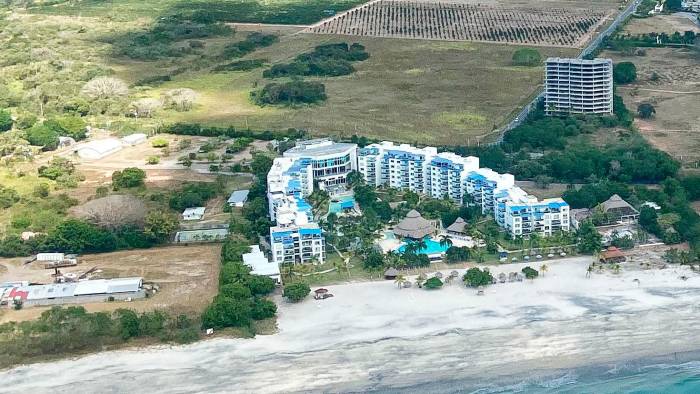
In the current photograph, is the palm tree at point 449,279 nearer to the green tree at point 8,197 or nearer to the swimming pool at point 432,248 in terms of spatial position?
the swimming pool at point 432,248

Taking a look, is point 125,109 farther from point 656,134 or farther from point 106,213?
point 656,134

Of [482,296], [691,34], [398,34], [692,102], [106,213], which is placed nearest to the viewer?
[482,296]

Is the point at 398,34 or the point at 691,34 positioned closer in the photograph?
the point at 691,34

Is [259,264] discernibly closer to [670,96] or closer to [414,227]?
[414,227]

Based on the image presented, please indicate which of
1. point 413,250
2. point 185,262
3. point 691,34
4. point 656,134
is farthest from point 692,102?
point 185,262

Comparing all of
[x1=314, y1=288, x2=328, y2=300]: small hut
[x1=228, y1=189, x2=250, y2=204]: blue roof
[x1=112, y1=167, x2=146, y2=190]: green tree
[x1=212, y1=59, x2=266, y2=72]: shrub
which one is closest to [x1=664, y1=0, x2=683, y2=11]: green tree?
[x1=212, y1=59, x2=266, y2=72]: shrub

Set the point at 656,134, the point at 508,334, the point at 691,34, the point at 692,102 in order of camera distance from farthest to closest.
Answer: the point at 691,34
the point at 692,102
the point at 656,134
the point at 508,334
